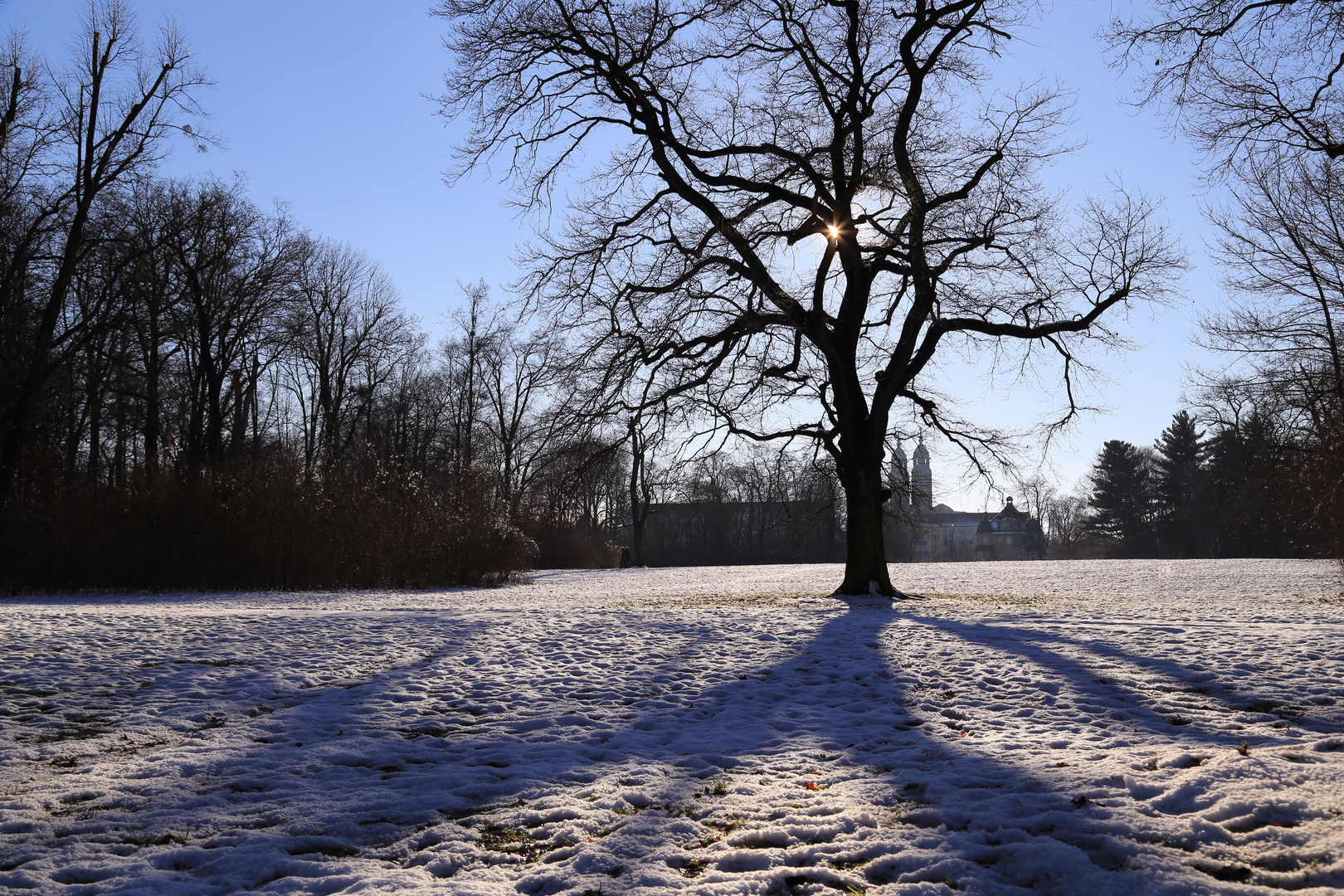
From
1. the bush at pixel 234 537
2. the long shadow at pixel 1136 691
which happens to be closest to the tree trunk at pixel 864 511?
the long shadow at pixel 1136 691

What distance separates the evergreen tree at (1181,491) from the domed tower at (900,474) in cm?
4144

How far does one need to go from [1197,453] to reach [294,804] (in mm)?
59962

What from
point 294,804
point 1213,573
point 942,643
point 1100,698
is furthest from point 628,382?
point 1213,573

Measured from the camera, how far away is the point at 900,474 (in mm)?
15531

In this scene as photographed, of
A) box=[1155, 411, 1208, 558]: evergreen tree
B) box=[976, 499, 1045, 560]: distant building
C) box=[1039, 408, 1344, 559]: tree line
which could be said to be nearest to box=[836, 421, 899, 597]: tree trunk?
box=[1039, 408, 1344, 559]: tree line

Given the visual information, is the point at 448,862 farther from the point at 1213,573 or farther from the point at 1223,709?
the point at 1213,573

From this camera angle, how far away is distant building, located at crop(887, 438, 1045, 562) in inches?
609

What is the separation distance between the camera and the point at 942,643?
8789mm

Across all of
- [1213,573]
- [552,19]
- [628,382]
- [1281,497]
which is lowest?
[1213,573]

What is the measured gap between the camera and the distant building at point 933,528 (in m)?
15.5

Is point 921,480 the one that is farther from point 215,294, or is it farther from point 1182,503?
point 1182,503

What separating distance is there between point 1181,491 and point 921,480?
4495cm

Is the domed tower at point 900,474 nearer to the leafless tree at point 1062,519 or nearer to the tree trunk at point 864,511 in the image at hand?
the tree trunk at point 864,511

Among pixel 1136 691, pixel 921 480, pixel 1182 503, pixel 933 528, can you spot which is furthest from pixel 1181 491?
pixel 933 528
